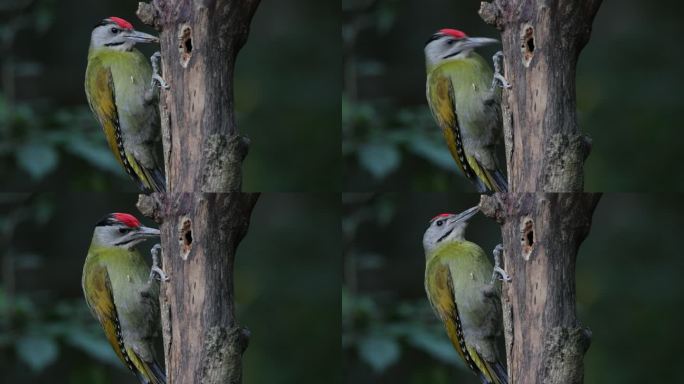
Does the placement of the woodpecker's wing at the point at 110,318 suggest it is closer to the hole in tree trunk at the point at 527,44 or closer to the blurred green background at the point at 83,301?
the blurred green background at the point at 83,301

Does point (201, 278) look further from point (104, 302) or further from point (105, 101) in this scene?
point (105, 101)

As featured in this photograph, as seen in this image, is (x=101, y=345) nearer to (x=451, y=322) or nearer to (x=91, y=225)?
(x=91, y=225)

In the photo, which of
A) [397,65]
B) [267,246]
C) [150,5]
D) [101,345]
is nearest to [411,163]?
[397,65]

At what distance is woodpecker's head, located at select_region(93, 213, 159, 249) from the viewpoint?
4.38m

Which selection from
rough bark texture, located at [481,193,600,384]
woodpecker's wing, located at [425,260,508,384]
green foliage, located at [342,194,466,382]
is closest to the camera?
rough bark texture, located at [481,193,600,384]

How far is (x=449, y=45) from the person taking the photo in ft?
14.7

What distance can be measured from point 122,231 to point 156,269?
0.35 m

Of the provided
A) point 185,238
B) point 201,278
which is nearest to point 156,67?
point 185,238

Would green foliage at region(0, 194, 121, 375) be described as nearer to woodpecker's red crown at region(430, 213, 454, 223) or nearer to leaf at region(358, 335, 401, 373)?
leaf at region(358, 335, 401, 373)

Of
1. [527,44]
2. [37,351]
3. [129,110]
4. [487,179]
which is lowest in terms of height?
[37,351]

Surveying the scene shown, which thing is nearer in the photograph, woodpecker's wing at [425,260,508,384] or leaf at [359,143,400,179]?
woodpecker's wing at [425,260,508,384]

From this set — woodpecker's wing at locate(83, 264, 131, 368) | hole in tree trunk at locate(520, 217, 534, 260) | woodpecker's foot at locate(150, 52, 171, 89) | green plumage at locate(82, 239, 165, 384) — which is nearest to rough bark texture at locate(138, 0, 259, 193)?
woodpecker's foot at locate(150, 52, 171, 89)

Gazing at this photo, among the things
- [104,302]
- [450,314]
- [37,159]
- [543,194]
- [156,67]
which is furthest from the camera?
[37,159]

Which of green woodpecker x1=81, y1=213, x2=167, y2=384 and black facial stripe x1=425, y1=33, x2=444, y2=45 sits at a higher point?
black facial stripe x1=425, y1=33, x2=444, y2=45
